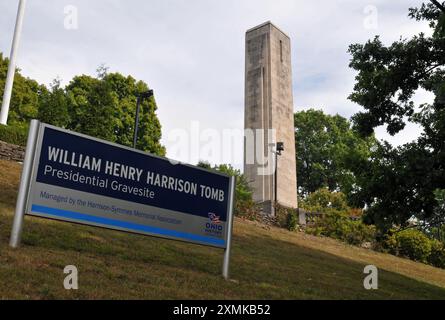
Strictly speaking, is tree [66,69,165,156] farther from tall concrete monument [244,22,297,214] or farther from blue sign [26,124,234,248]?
blue sign [26,124,234,248]

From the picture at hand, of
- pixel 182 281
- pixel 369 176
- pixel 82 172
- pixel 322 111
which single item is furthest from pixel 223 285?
pixel 322 111

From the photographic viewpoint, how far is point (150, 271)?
8062 mm

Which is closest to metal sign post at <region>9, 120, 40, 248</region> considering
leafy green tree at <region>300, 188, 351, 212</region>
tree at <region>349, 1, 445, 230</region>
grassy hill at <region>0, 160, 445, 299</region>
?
grassy hill at <region>0, 160, 445, 299</region>

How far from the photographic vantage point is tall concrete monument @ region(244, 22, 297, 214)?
32.2 meters

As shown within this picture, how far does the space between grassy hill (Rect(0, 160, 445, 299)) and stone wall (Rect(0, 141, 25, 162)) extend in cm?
508

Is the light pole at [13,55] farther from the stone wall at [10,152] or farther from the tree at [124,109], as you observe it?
the tree at [124,109]

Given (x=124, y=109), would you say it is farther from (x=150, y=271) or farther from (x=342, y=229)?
(x=150, y=271)

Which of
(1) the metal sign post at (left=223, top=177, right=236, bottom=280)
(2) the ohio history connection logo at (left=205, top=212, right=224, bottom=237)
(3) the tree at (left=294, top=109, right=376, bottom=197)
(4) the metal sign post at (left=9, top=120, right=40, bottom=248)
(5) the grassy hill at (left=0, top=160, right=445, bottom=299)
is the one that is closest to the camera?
(5) the grassy hill at (left=0, top=160, right=445, bottom=299)

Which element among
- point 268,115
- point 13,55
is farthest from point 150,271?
point 268,115

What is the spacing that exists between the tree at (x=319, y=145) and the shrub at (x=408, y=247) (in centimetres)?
3022

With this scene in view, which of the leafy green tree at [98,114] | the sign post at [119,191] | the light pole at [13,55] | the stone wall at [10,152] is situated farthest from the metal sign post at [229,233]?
the leafy green tree at [98,114]

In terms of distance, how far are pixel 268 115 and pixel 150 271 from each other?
25754mm

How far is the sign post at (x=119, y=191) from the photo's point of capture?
7656 millimetres

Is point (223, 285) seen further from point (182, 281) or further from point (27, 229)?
point (27, 229)
